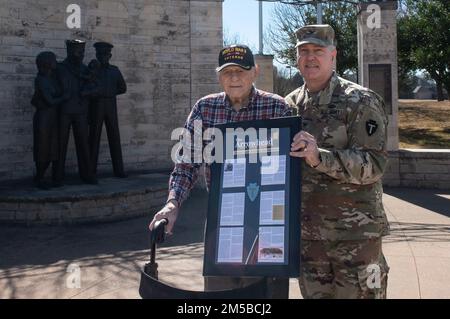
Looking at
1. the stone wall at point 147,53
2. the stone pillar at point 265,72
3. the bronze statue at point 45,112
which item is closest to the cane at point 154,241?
the bronze statue at point 45,112

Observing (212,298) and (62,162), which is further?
(62,162)

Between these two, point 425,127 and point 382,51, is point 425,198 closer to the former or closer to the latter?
point 382,51

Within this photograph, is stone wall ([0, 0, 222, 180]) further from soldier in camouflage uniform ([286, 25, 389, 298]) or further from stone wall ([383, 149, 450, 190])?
soldier in camouflage uniform ([286, 25, 389, 298])

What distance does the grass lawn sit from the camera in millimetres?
15328

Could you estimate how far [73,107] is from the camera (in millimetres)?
8312

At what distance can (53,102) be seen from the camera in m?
7.96

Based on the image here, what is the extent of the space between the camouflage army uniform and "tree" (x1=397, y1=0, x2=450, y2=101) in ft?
54.0

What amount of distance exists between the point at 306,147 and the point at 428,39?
17773mm

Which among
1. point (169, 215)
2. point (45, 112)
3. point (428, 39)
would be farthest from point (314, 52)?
point (428, 39)

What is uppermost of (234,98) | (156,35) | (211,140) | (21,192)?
(156,35)

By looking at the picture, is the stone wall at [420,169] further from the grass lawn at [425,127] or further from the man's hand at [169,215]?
the man's hand at [169,215]
